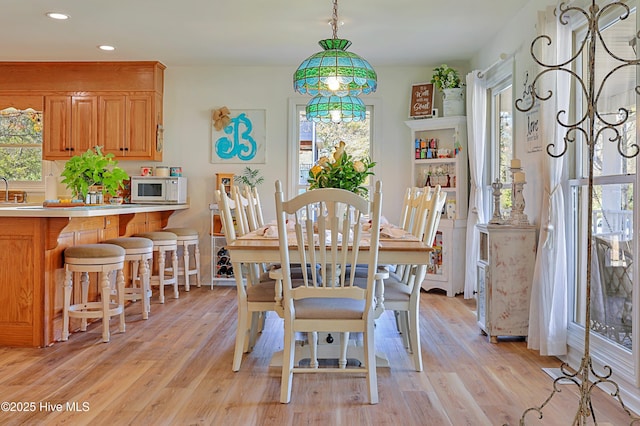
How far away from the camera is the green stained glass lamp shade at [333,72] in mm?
3277

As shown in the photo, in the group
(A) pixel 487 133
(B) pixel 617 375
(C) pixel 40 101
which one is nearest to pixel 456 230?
(A) pixel 487 133

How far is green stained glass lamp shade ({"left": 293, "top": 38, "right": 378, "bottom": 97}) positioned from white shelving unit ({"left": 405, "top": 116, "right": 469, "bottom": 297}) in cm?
240

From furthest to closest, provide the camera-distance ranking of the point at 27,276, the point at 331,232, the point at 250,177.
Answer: the point at 250,177
the point at 27,276
the point at 331,232

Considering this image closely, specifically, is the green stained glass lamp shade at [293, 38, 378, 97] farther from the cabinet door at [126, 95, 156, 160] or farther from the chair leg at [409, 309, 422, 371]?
the cabinet door at [126, 95, 156, 160]

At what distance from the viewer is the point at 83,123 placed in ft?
19.6

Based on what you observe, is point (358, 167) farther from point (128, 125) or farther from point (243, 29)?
point (128, 125)

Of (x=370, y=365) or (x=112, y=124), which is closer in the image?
(x=370, y=365)

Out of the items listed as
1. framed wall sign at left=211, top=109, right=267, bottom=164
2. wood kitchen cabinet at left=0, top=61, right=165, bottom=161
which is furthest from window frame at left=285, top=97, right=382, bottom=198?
wood kitchen cabinet at left=0, top=61, right=165, bottom=161

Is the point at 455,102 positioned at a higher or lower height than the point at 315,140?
higher

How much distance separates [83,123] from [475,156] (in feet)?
14.1

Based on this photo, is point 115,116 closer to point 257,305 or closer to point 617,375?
point 257,305

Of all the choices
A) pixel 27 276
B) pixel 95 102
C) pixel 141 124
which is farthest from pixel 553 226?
pixel 95 102

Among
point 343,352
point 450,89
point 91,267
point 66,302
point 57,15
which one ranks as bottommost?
point 343,352

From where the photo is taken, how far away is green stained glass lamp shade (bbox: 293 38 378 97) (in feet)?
10.8
